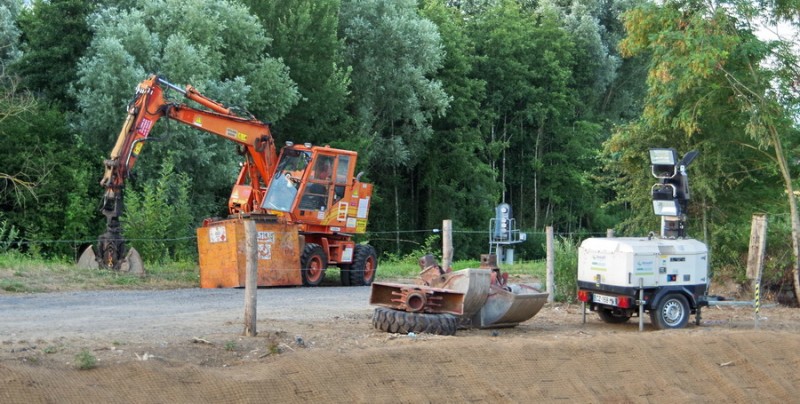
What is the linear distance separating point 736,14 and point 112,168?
1415cm

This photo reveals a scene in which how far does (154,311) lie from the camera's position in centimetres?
1761

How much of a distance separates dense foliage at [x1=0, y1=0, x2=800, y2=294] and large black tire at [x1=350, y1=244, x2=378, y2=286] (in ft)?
14.6

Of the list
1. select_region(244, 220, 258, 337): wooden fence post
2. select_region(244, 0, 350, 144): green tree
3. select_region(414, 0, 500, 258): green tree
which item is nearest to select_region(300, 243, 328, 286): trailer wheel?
select_region(244, 220, 258, 337): wooden fence post

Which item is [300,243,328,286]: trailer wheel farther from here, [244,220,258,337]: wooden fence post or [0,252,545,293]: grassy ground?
[244,220,258,337]: wooden fence post

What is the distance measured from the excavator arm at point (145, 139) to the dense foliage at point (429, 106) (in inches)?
88.9

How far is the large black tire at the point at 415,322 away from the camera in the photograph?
49.4ft

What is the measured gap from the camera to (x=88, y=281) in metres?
22.1

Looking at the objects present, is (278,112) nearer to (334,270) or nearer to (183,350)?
(334,270)

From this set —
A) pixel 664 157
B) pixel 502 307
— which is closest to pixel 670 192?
pixel 664 157

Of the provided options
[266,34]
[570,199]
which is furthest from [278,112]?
[570,199]

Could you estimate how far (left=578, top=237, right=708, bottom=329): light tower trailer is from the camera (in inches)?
676

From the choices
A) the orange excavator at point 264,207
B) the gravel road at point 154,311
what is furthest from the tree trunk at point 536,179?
the gravel road at point 154,311

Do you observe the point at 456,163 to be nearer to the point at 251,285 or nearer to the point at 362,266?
the point at 362,266

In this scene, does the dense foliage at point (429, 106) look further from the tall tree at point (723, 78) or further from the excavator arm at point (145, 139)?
the excavator arm at point (145, 139)
